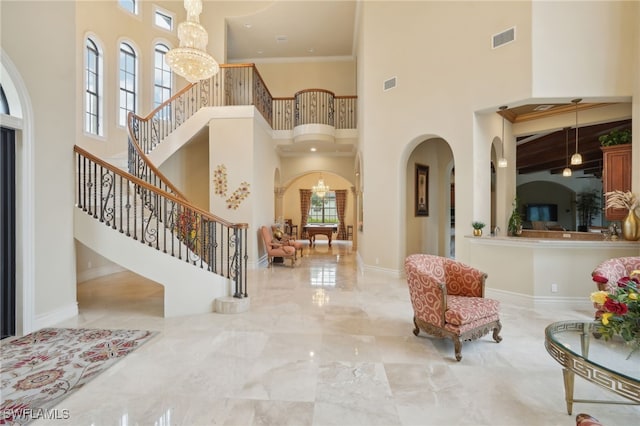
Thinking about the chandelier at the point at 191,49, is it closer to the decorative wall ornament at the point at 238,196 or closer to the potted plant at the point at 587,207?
the decorative wall ornament at the point at 238,196

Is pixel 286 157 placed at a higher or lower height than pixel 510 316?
higher

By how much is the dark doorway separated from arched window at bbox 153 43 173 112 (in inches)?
222

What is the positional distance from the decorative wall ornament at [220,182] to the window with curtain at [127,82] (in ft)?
8.98

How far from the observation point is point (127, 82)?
7723 mm

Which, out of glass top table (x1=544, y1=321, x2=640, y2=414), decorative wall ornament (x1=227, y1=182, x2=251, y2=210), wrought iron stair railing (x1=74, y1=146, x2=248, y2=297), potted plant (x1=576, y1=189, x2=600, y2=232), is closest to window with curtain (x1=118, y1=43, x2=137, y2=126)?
decorative wall ornament (x1=227, y1=182, x2=251, y2=210)

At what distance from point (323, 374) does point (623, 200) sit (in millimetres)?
4985

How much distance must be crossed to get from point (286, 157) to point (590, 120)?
26.8 ft

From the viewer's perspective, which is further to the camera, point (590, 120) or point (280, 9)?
point (280, 9)

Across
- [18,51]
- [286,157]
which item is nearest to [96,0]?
[18,51]

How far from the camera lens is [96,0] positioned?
678 cm

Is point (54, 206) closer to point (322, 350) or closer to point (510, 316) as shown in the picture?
point (322, 350)

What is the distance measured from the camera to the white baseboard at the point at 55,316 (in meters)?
3.52

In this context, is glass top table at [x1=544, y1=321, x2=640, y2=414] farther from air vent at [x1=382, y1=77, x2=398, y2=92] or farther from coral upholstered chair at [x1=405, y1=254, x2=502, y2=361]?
air vent at [x1=382, y1=77, x2=398, y2=92]

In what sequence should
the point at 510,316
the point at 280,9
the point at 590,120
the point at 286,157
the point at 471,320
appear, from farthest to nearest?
the point at 286,157
the point at 280,9
the point at 590,120
the point at 510,316
the point at 471,320
